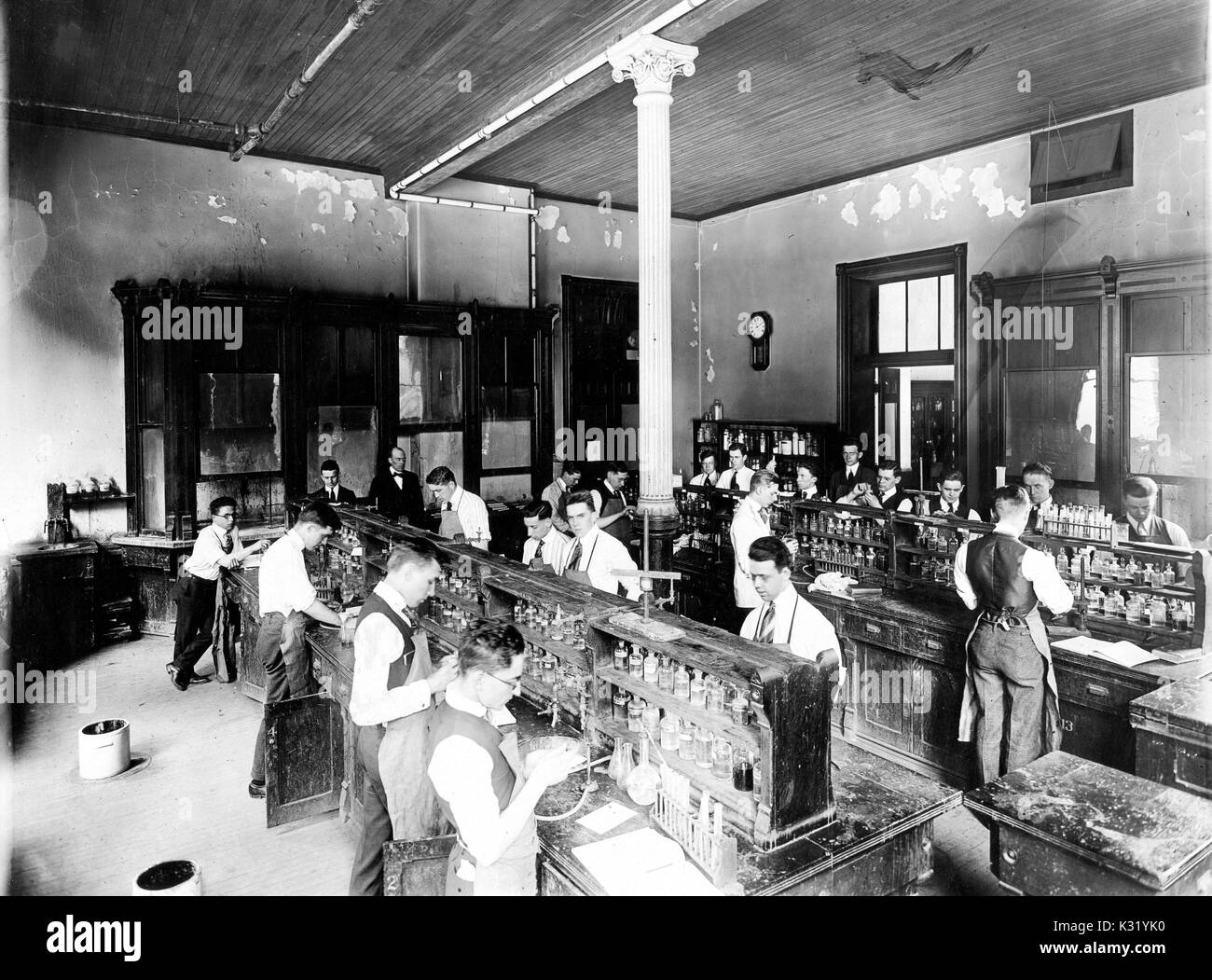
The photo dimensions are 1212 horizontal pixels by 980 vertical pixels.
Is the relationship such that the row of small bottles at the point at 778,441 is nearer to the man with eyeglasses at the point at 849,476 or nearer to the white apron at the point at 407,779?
the man with eyeglasses at the point at 849,476

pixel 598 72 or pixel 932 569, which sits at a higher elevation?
pixel 598 72

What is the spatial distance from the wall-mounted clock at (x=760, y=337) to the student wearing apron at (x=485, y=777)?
32.4ft

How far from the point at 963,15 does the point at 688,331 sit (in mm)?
6958

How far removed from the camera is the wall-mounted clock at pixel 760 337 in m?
11.8

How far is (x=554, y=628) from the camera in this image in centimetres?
416

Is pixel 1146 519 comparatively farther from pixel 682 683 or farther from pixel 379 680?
pixel 379 680

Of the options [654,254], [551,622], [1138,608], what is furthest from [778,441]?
[551,622]

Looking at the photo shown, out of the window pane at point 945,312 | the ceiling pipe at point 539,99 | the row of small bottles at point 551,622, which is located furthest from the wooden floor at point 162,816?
the window pane at point 945,312

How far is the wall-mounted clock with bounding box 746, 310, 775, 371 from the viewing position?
38.7 feet

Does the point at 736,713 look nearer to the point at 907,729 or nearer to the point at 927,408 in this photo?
the point at 907,729

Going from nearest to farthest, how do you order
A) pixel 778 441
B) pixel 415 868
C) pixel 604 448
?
pixel 415 868 → pixel 778 441 → pixel 604 448

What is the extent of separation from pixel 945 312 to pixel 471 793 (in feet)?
30.0

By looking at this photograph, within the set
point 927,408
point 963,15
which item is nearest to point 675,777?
point 963,15

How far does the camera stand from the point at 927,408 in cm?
997
